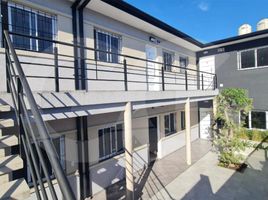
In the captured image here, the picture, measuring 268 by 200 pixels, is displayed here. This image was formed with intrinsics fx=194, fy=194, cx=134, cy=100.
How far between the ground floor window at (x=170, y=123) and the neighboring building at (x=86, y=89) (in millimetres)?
405

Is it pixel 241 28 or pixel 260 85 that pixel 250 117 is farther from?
pixel 241 28

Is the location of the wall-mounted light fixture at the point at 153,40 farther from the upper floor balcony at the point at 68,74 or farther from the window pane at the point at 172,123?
the window pane at the point at 172,123

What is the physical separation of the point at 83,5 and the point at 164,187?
23.5 feet

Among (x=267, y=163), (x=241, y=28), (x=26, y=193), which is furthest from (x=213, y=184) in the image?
(x=241, y=28)

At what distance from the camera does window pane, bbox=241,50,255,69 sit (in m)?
12.4

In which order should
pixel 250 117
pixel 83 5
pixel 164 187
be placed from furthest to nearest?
pixel 250 117 < pixel 164 187 < pixel 83 5

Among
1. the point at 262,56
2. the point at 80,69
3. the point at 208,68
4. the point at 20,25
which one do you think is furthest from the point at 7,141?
the point at 208,68

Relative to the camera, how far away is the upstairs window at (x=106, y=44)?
7.49 meters

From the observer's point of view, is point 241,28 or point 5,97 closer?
point 5,97

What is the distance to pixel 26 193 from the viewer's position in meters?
2.09

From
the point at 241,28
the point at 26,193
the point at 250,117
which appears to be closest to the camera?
the point at 26,193

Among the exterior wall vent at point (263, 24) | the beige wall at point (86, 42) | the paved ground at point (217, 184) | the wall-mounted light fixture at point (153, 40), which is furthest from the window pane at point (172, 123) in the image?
the exterior wall vent at point (263, 24)

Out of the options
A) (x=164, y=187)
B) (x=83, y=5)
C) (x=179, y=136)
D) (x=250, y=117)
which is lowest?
(x=164, y=187)

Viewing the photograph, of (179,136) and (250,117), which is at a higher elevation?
(250,117)
